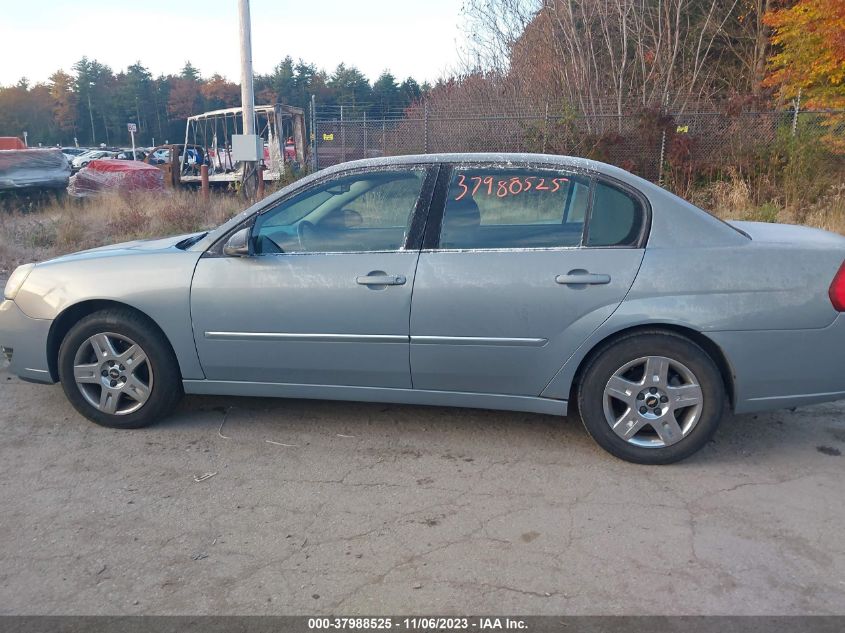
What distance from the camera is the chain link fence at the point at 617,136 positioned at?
15.0 meters

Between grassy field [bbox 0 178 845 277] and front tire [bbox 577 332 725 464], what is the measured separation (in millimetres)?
8133

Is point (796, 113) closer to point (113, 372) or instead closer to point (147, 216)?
point (147, 216)

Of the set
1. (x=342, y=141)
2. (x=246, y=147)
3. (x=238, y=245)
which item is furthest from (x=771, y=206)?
(x=238, y=245)

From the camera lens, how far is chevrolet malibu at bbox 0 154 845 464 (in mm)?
3742

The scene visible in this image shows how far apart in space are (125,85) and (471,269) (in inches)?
3539

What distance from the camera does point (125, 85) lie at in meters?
82.9

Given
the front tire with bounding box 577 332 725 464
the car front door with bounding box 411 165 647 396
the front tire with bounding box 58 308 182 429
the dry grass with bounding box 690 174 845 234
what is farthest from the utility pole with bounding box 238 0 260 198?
the front tire with bounding box 577 332 725 464

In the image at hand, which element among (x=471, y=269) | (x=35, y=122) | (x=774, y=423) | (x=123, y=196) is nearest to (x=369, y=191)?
(x=471, y=269)

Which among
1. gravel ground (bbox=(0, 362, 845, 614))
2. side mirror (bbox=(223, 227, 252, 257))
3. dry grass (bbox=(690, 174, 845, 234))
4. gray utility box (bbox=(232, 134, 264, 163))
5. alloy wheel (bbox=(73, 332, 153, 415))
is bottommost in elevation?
gravel ground (bbox=(0, 362, 845, 614))

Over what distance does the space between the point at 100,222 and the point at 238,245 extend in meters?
9.34

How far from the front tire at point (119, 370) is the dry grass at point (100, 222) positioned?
5.60 m

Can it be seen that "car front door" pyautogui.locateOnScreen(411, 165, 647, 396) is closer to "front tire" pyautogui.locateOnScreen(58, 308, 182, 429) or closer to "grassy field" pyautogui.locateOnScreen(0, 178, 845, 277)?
"front tire" pyautogui.locateOnScreen(58, 308, 182, 429)

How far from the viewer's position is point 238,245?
161 inches

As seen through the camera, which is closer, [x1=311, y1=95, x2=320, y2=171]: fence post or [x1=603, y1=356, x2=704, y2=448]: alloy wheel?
[x1=603, y1=356, x2=704, y2=448]: alloy wheel
